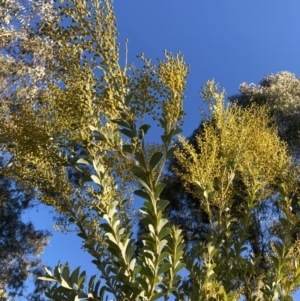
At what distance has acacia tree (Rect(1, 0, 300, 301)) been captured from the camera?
1604mm

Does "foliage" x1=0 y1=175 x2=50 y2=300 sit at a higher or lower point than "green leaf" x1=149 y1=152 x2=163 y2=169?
higher

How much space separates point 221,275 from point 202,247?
17 centimetres

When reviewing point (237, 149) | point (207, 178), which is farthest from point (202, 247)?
point (237, 149)

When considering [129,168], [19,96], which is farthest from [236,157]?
[19,96]

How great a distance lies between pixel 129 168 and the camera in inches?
78.3

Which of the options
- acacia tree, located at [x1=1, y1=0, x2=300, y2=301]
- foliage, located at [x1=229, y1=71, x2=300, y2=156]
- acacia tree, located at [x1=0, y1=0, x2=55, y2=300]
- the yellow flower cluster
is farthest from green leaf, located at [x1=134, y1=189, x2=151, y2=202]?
foliage, located at [x1=229, y1=71, x2=300, y2=156]

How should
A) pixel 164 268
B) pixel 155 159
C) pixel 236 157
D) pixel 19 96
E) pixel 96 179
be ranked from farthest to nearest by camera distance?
pixel 19 96 < pixel 236 157 < pixel 96 179 < pixel 164 268 < pixel 155 159

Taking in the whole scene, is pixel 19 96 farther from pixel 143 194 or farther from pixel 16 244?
pixel 143 194

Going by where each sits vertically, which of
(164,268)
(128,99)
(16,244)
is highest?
(16,244)

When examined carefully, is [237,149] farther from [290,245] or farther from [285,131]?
[285,131]

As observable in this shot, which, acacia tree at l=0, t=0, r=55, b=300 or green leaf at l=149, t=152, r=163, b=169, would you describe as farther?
acacia tree at l=0, t=0, r=55, b=300

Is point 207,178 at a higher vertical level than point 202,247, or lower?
higher

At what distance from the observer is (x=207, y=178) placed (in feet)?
7.54

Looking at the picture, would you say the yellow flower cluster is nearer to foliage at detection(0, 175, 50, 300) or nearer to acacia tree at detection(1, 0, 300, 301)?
acacia tree at detection(1, 0, 300, 301)
